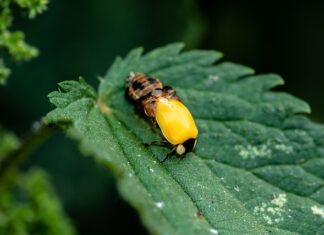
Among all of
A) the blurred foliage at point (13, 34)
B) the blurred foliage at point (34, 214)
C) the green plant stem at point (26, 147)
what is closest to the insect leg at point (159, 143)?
the green plant stem at point (26, 147)

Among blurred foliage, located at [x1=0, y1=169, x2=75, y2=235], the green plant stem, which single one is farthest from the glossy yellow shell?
blurred foliage, located at [x1=0, y1=169, x2=75, y2=235]

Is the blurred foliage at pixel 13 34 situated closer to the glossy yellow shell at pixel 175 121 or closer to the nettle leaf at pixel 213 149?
the nettle leaf at pixel 213 149

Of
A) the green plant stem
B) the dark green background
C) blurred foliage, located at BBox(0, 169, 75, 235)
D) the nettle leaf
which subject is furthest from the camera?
the dark green background

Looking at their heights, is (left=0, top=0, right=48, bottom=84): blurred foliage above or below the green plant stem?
above

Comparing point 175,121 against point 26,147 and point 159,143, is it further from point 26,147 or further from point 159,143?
point 26,147

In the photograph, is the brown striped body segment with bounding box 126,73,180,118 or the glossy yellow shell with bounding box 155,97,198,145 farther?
the brown striped body segment with bounding box 126,73,180,118

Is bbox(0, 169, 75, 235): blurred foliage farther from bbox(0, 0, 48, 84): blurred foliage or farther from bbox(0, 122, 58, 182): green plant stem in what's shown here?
bbox(0, 0, 48, 84): blurred foliage

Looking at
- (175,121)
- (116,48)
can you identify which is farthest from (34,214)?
(116,48)
